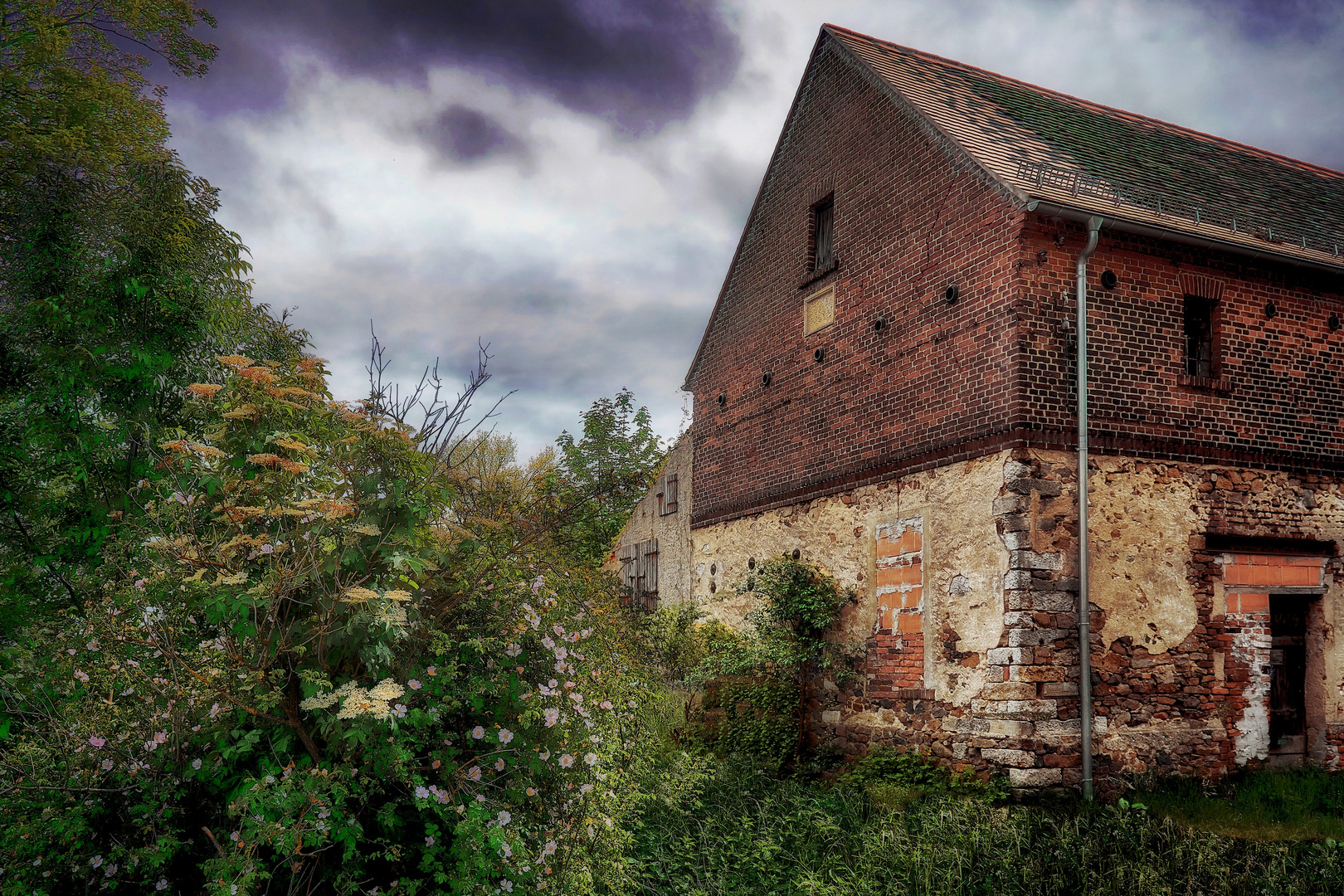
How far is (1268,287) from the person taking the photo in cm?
978

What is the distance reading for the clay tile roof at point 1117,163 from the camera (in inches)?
368

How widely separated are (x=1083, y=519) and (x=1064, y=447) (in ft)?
2.32

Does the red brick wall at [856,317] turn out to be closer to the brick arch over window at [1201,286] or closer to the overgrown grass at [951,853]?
the brick arch over window at [1201,286]

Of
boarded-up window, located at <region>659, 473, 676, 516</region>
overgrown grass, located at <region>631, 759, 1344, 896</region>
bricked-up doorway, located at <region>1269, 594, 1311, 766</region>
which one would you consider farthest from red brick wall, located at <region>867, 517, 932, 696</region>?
boarded-up window, located at <region>659, 473, 676, 516</region>

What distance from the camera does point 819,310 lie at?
39.7 ft

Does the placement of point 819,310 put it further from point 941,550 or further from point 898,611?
point 898,611

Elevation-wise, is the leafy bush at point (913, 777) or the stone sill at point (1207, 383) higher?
the stone sill at point (1207, 383)

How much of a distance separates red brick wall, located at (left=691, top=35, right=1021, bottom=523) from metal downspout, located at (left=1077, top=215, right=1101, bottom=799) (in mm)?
677

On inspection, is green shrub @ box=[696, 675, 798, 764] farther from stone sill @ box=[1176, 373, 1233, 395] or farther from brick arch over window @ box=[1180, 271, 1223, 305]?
brick arch over window @ box=[1180, 271, 1223, 305]

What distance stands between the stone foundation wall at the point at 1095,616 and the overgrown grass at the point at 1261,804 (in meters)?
0.23

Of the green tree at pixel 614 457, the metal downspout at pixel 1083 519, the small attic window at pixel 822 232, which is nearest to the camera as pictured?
the metal downspout at pixel 1083 519

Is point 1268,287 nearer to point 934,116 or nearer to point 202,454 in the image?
point 934,116

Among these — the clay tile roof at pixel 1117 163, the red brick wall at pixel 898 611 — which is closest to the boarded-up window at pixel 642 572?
the red brick wall at pixel 898 611

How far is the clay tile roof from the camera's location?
30.7ft
